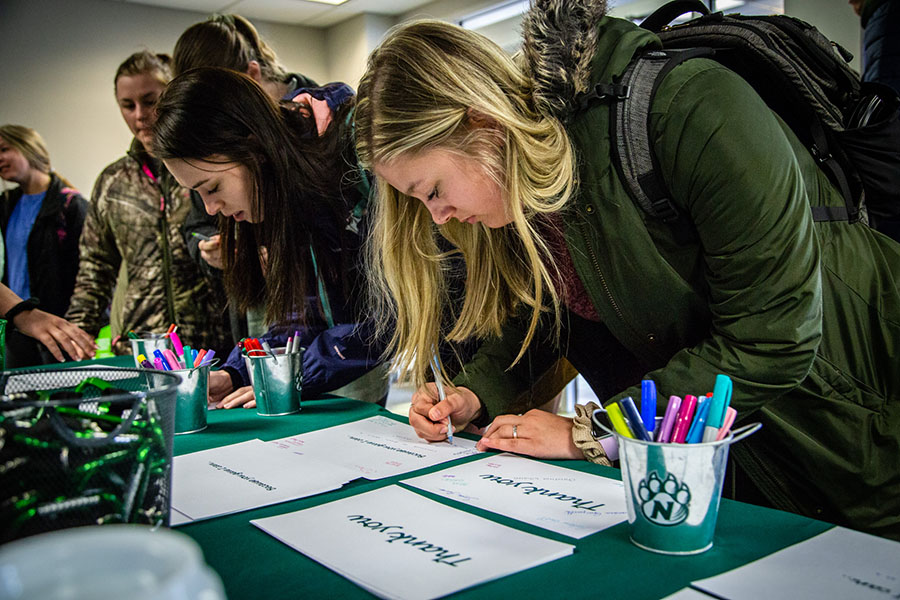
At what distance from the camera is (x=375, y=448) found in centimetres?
115

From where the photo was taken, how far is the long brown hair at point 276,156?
156cm

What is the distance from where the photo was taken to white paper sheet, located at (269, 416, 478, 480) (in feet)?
3.45

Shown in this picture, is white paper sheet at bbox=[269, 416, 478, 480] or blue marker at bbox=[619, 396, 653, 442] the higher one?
blue marker at bbox=[619, 396, 653, 442]

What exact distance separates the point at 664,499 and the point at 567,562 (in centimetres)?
11

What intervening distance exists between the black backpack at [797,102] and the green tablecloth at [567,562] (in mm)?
446

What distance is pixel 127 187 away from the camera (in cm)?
252

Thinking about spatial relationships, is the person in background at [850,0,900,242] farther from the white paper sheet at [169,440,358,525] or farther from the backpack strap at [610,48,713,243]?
the white paper sheet at [169,440,358,525]

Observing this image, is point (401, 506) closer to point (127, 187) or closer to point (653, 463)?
point (653, 463)

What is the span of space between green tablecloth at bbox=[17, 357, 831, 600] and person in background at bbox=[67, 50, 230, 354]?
5.48ft

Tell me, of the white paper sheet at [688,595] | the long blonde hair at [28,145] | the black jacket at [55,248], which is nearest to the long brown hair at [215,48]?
the black jacket at [55,248]

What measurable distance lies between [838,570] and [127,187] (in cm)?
244

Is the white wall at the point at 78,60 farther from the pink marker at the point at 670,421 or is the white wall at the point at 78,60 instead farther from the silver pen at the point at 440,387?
the pink marker at the point at 670,421

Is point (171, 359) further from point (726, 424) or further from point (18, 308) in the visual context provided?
point (18, 308)

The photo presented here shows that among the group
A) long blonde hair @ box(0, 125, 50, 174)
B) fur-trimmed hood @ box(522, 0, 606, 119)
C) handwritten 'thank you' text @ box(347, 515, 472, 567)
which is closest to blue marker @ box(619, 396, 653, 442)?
handwritten 'thank you' text @ box(347, 515, 472, 567)
